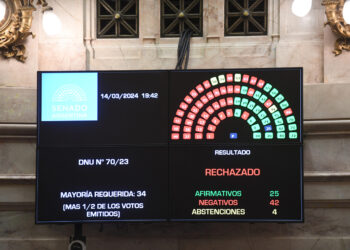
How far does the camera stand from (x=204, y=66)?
231 inches

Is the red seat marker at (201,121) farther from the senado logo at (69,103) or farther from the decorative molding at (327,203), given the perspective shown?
the decorative molding at (327,203)

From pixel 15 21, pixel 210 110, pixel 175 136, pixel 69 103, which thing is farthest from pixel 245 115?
pixel 15 21

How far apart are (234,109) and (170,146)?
0.73 meters

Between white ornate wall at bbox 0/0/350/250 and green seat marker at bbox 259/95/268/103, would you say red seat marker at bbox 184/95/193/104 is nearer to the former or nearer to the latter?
green seat marker at bbox 259/95/268/103

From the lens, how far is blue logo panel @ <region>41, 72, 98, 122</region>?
519 centimetres

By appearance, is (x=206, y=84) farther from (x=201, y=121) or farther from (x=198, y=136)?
(x=198, y=136)

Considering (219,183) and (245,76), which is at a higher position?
(245,76)

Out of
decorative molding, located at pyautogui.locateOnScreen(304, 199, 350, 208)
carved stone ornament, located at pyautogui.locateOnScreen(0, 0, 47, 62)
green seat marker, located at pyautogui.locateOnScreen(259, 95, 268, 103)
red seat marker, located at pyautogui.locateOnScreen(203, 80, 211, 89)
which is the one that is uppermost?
carved stone ornament, located at pyautogui.locateOnScreen(0, 0, 47, 62)

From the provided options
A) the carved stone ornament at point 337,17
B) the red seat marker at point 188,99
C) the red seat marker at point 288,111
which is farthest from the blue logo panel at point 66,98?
the carved stone ornament at point 337,17

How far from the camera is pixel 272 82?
5105 millimetres

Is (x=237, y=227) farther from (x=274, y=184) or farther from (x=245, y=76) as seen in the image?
(x=245, y=76)

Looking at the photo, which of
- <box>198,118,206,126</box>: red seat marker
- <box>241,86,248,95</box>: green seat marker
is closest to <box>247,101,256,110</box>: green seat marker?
<box>241,86,248,95</box>: green seat marker

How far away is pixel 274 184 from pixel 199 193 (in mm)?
731

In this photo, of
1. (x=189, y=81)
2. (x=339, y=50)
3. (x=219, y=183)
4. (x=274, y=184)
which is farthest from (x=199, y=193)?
(x=339, y=50)
